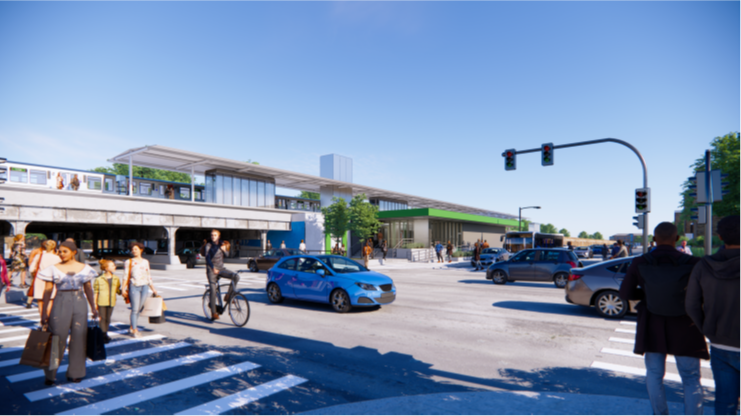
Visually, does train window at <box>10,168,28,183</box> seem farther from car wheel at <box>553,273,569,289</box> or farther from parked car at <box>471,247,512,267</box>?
car wheel at <box>553,273,569,289</box>

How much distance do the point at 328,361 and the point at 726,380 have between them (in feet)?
15.6

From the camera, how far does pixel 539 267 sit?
1672 cm

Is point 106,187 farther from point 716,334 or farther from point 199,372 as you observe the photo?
point 716,334

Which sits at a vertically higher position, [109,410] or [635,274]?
[635,274]

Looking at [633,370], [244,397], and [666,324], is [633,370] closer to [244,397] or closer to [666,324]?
[666,324]

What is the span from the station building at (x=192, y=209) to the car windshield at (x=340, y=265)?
72.4ft

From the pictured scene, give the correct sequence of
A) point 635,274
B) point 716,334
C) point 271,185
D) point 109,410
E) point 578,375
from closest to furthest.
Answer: point 716,334, point 635,274, point 109,410, point 578,375, point 271,185

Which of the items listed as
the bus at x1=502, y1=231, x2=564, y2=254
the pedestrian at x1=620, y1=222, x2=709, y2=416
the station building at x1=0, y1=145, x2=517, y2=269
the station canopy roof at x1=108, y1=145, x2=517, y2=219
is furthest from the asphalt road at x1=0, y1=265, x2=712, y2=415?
the bus at x1=502, y1=231, x2=564, y2=254

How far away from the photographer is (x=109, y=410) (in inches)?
175

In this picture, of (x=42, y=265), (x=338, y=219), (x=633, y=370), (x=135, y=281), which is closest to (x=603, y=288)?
(x=633, y=370)

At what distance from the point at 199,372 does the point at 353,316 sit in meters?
4.66

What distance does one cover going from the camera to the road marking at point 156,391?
4.46 m

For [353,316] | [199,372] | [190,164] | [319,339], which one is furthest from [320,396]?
[190,164]

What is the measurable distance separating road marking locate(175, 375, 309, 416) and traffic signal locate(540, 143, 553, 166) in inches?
593
